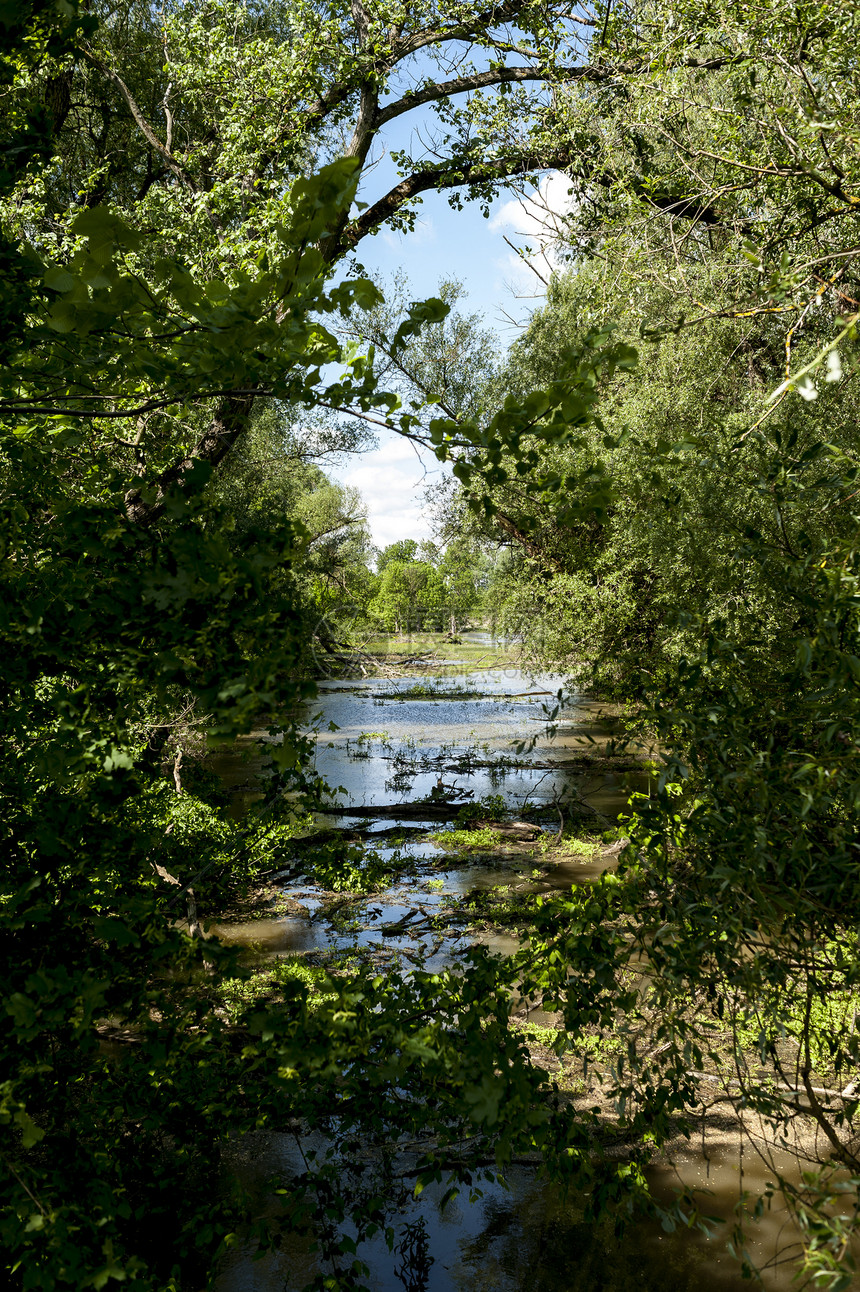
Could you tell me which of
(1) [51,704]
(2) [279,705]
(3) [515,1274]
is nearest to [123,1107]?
(1) [51,704]

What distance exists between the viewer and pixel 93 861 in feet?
7.41

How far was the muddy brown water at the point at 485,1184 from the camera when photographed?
4145mm

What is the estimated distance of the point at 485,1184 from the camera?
4875 millimetres

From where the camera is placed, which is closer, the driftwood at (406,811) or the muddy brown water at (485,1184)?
the muddy brown water at (485,1184)

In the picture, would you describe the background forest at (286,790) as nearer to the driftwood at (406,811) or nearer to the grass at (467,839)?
the grass at (467,839)

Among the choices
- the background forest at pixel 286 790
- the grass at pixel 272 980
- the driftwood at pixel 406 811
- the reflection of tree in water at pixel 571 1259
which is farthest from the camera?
the driftwood at pixel 406 811

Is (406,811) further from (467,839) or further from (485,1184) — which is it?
(485,1184)

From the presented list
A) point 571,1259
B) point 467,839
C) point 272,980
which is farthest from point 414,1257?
point 467,839

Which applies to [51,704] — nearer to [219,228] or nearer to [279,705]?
[279,705]

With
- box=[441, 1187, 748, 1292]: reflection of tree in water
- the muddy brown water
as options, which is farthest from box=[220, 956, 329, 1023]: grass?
box=[441, 1187, 748, 1292]: reflection of tree in water

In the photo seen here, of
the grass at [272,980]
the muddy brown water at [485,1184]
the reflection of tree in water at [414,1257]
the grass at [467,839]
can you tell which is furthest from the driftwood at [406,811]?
the reflection of tree in water at [414,1257]

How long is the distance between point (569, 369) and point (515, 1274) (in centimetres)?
438

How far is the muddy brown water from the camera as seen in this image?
163 inches

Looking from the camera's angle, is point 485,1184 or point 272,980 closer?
point 485,1184
